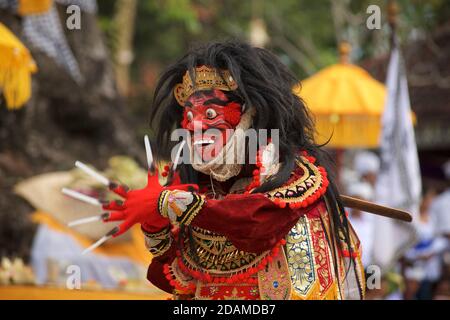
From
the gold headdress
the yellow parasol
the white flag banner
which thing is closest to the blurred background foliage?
the yellow parasol

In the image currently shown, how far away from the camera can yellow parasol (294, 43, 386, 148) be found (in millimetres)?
9094

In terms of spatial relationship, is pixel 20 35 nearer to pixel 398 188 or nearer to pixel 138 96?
pixel 398 188

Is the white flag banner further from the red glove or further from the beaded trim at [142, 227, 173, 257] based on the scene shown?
the red glove

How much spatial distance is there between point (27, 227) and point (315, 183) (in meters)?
6.33

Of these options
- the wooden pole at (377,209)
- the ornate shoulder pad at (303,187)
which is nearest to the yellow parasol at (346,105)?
the wooden pole at (377,209)

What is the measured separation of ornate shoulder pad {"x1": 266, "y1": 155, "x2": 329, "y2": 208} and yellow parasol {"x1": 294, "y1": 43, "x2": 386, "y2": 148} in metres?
4.56

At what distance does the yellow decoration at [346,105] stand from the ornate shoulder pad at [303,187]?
4.59 metres

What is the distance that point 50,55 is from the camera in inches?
436

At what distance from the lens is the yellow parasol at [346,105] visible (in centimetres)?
909

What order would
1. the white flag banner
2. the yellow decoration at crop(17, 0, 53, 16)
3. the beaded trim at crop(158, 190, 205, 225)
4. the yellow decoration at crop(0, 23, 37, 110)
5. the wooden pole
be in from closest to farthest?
the beaded trim at crop(158, 190, 205, 225), the wooden pole, the yellow decoration at crop(0, 23, 37, 110), the white flag banner, the yellow decoration at crop(17, 0, 53, 16)

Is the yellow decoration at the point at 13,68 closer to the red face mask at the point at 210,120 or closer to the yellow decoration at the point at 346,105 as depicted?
the yellow decoration at the point at 346,105

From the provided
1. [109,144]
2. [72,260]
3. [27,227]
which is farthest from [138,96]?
[72,260]

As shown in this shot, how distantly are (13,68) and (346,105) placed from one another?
321 cm

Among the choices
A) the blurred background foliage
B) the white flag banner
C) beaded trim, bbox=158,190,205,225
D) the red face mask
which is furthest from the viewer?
the blurred background foliage
